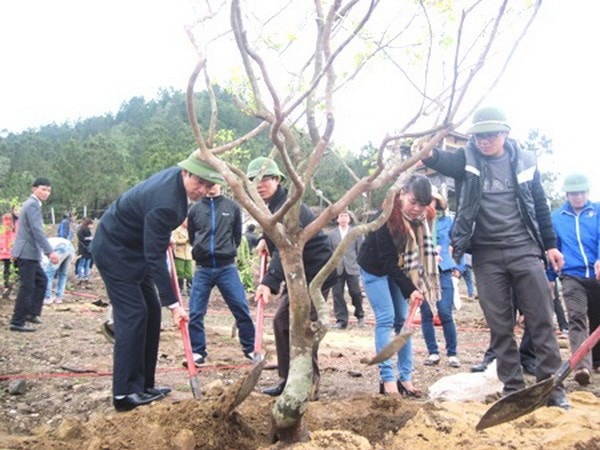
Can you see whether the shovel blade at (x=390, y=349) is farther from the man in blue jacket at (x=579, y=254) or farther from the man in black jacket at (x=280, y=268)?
the man in blue jacket at (x=579, y=254)

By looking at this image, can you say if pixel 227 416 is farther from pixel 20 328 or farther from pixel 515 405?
pixel 20 328

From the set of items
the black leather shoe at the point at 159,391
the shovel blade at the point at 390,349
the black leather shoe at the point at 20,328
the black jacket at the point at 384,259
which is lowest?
the black leather shoe at the point at 20,328

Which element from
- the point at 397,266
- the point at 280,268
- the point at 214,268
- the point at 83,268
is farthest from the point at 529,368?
the point at 83,268

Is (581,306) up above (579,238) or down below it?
below

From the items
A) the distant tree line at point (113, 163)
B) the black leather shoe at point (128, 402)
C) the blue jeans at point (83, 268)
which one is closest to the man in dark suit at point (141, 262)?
the black leather shoe at point (128, 402)

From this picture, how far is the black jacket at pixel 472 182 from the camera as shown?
416 cm

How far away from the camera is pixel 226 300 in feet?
20.0

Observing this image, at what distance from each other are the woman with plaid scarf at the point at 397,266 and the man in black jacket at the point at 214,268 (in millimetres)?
1686

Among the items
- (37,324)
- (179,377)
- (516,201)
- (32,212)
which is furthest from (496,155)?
(37,324)

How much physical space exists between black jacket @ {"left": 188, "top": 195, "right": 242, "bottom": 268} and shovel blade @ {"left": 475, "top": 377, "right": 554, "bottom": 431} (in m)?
3.40

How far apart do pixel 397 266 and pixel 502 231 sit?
75 centimetres

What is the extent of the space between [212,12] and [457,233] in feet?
6.78

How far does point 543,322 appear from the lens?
4.09 m

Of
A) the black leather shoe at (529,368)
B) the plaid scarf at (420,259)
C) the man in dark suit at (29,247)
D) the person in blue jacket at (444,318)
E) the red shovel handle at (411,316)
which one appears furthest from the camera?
the man in dark suit at (29,247)
